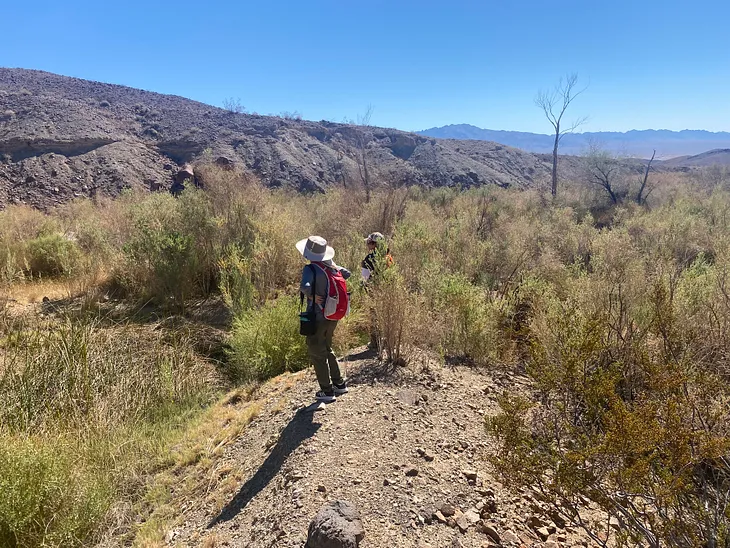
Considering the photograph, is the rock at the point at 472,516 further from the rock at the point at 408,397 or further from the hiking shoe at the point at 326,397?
the hiking shoe at the point at 326,397

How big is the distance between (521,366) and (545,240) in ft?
24.9

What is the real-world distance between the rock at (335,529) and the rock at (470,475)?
89 cm

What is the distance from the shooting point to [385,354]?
4.98 metres

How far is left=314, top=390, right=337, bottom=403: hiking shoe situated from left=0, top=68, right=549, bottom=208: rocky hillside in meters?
16.2

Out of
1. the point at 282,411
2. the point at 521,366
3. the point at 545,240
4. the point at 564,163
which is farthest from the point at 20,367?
the point at 564,163

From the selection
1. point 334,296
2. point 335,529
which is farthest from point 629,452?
point 334,296

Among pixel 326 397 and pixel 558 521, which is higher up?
pixel 326 397

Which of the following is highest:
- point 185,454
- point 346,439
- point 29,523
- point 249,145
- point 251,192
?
point 249,145

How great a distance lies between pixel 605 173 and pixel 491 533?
89.2ft

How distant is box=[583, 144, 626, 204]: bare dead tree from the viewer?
2254 centimetres

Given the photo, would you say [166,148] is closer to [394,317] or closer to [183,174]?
[183,174]

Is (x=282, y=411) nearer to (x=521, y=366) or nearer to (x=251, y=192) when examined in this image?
(x=521, y=366)

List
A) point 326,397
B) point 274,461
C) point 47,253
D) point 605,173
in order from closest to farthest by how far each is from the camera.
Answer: point 274,461
point 326,397
point 47,253
point 605,173

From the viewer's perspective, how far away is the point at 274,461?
3.49 meters
